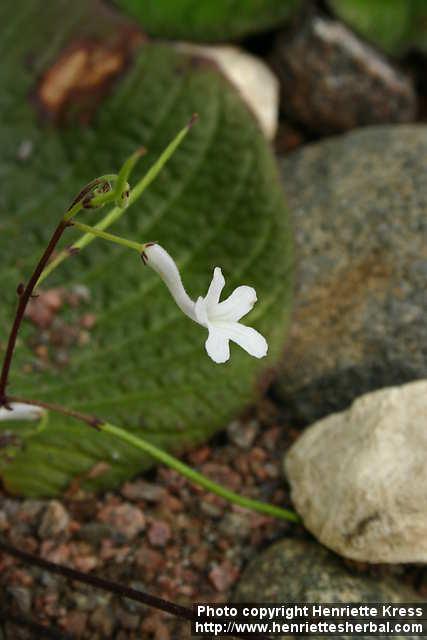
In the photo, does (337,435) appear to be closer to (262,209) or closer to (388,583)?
(388,583)

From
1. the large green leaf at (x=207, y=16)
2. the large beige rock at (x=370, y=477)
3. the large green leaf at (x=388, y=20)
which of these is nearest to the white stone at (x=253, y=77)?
the large green leaf at (x=207, y=16)

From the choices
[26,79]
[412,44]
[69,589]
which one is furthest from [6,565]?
[412,44]

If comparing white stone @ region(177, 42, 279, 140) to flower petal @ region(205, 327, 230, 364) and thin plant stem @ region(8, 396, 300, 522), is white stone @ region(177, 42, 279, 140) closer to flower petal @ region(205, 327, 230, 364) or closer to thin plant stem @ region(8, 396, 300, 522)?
thin plant stem @ region(8, 396, 300, 522)

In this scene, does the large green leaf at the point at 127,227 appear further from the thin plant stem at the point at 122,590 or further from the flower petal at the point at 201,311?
Answer: the flower petal at the point at 201,311

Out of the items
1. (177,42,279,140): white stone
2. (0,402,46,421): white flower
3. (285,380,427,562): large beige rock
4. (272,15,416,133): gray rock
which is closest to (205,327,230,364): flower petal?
(0,402,46,421): white flower

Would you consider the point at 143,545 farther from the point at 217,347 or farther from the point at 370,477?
the point at 217,347

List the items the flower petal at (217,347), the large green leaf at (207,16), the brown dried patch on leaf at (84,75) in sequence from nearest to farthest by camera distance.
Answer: the flower petal at (217,347) → the brown dried patch on leaf at (84,75) → the large green leaf at (207,16)

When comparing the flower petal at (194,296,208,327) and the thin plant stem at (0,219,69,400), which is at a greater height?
the thin plant stem at (0,219,69,400)
